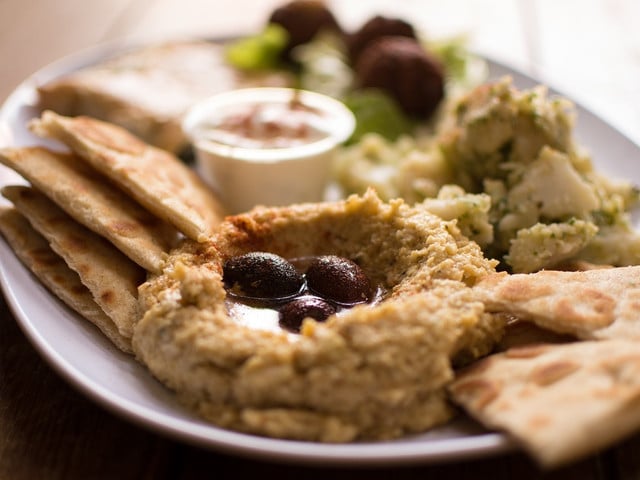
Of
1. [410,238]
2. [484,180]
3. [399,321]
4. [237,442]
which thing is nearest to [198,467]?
[237,442]

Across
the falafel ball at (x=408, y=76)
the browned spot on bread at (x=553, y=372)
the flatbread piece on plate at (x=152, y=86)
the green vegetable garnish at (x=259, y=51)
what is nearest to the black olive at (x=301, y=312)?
the browned spot on bread at (x=553, y=372)

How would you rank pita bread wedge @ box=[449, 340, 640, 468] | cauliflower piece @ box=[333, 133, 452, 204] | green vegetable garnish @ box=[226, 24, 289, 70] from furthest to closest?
green vegetable garnish @ box=[226, 24, 289, 70] → cauliflower piece @ box=[333, 133, 452, 204] → pita bread wedge @ box=[449, 340, 640, 468]

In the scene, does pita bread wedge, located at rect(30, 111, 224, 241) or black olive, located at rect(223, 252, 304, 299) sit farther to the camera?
pita bread wedge, located at rect(30, 111, 224, 241)

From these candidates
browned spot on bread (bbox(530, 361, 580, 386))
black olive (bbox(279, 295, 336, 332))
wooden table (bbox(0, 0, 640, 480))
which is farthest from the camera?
black olive (bbox(279, 295, 336, 332))

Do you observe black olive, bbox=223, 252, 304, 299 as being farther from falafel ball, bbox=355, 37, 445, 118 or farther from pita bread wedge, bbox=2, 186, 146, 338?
falafel ball, bbox=355, 37, 445, 118

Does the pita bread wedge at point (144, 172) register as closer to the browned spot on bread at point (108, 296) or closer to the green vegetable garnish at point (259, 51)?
the browned spot on bread at point (108, 296)

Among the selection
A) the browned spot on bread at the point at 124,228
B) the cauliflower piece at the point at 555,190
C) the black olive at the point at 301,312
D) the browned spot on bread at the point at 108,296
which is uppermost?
the cauliflower piece at the point at 555,190

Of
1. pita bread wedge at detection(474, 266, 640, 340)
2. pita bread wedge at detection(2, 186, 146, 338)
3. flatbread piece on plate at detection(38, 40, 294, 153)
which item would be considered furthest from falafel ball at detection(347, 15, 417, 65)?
pita bread wedge at detection(474, 266, 640, 340)
